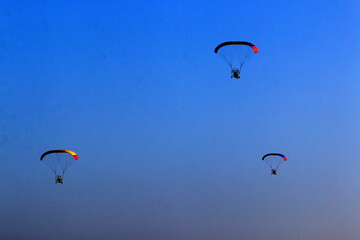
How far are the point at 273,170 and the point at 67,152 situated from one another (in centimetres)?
3059

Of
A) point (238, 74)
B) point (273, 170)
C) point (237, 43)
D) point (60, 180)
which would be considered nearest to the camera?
point (237, 43)

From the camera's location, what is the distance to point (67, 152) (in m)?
65.9

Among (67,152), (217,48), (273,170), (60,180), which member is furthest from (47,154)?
(273,170)

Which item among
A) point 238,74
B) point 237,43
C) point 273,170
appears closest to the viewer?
point 237,43

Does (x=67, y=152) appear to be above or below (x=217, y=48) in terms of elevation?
below

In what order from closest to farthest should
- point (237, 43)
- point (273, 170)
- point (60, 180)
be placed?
point (237, 43) < point (60, 180) < point (273, 170)

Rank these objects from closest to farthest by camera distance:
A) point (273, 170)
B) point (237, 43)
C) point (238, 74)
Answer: point (237, 43) < point (238, 74) < point (273, 170)

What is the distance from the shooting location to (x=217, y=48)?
58875mm

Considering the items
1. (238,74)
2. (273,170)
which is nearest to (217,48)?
(238,74)

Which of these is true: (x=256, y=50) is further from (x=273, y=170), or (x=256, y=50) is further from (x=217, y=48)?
(x=273, y=170)

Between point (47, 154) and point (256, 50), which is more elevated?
point (256, 50)

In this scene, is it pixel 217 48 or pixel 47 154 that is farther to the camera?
pixel 47 154

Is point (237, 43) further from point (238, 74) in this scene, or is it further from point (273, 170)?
point (273, 170)

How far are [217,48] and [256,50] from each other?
Result: 4.82 metres
